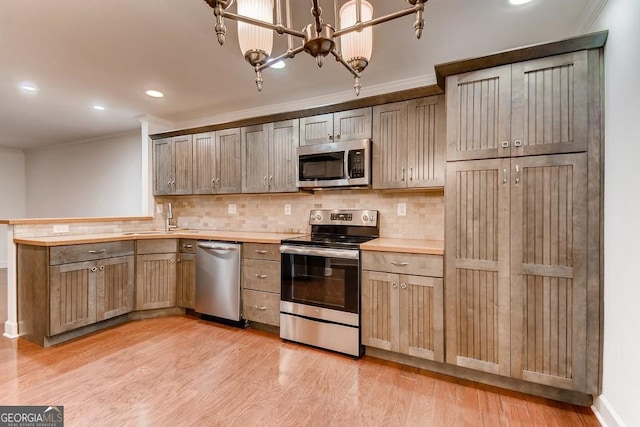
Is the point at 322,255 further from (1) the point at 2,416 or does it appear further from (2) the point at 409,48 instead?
(1) the point at 2,416

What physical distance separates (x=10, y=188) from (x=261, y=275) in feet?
23.2

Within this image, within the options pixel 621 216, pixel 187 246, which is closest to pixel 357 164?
pixel 621 216

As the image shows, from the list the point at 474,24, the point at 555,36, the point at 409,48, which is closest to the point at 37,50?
the point at 409,48

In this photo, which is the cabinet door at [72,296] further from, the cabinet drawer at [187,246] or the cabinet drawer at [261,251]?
the cabinet drawer at [261,251]

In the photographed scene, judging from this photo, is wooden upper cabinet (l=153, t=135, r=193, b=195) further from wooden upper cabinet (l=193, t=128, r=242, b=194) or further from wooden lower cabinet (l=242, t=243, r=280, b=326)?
wooden lower cabinet (l=242, t=243, r=280, b=326)

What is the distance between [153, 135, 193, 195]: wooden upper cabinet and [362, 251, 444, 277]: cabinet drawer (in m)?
2.63

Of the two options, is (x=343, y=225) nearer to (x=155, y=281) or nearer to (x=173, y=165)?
(x=155, y=281)

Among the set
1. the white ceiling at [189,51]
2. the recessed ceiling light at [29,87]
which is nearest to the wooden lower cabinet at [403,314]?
the white ceiling at [189,51]

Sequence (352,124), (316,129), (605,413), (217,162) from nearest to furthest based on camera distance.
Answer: (605,413)
(352,124)
(316,129)
(217,162)

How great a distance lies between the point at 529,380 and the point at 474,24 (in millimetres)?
2377

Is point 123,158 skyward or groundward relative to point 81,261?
skyward

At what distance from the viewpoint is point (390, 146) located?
275cm

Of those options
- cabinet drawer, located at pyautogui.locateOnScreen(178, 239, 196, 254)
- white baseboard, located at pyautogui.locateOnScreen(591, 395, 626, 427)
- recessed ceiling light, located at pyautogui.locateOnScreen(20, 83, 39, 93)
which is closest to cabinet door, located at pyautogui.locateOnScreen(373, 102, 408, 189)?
white baseboard, located at pyautogui.locateOnScreen(591, 395, 626, 427)

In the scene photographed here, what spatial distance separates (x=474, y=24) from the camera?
2.10m
